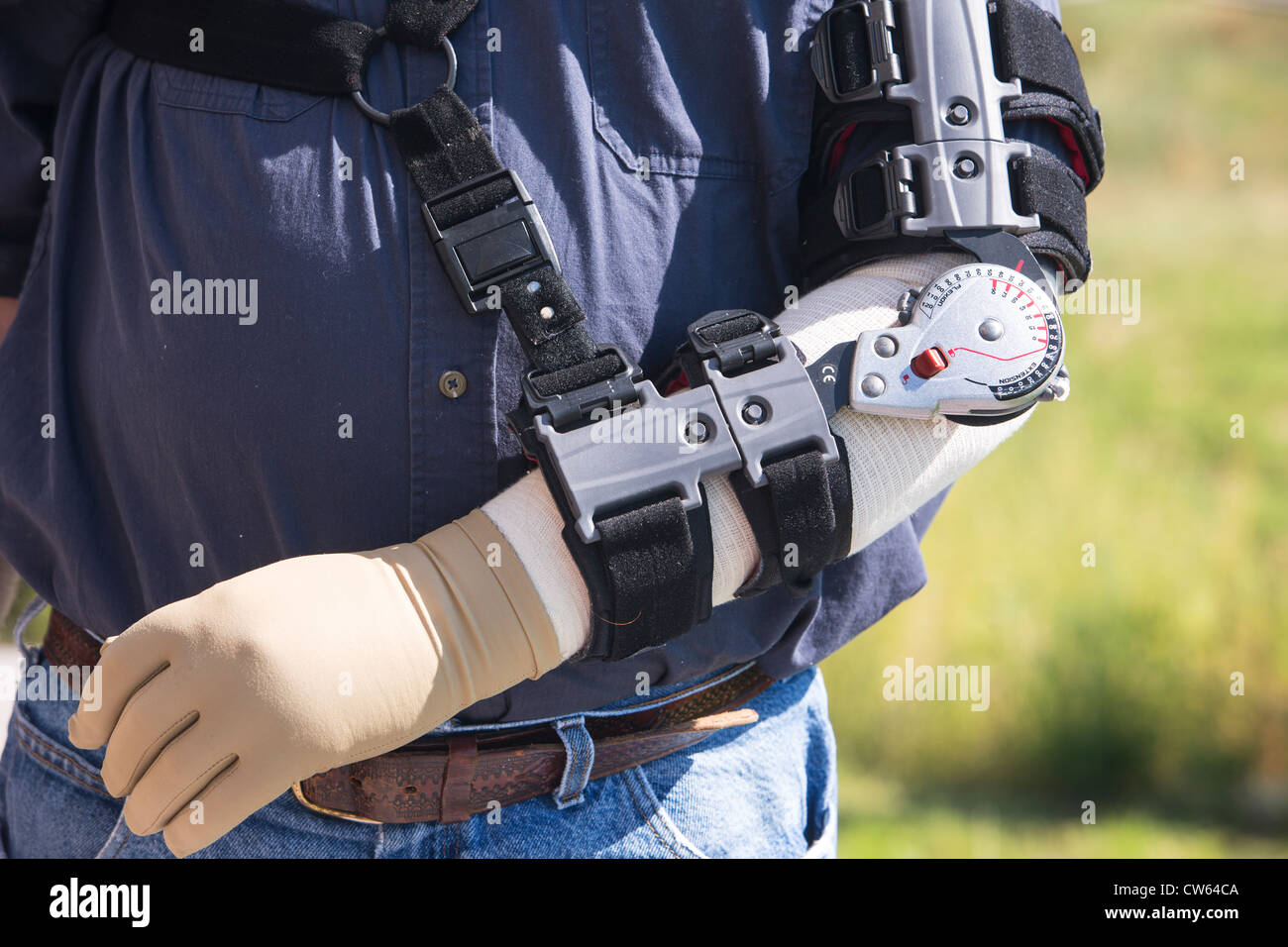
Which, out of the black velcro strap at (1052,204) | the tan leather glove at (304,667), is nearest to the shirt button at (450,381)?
the tan leather glove at (304,667)

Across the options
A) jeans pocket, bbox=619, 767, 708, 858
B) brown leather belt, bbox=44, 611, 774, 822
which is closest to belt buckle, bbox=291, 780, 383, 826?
brown leather belt, bbox=44, 611, 774, 822

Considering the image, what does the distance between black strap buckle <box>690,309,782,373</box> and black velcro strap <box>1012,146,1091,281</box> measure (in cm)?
22

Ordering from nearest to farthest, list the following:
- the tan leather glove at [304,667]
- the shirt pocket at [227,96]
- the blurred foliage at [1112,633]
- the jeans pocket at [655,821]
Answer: the tan leather glove at [304,667] → the shirt pocket at [227,96] → the jeans pocket at [655,821] → the blurred foliage at [1112,633]

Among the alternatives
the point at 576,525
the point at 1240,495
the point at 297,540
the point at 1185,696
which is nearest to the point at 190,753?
the point at 297,540

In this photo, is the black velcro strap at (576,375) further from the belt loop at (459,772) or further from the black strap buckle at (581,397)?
the belt loop at (459,772)

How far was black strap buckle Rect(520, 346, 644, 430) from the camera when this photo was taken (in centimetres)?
83

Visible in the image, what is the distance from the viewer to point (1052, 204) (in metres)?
0.90

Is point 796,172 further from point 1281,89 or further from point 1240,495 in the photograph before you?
point 1281,89

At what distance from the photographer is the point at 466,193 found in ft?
2.83

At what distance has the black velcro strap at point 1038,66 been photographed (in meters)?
0.89

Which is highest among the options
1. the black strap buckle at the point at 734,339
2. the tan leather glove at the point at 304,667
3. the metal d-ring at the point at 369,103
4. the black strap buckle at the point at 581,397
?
the metal d-ring at the point at 369,103

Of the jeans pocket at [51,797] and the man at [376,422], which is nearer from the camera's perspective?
the man at [376,422]

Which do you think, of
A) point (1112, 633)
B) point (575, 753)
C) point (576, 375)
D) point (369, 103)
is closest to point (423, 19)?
point (369, 103)

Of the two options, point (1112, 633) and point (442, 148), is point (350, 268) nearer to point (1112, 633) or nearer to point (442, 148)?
point (442, 148)
